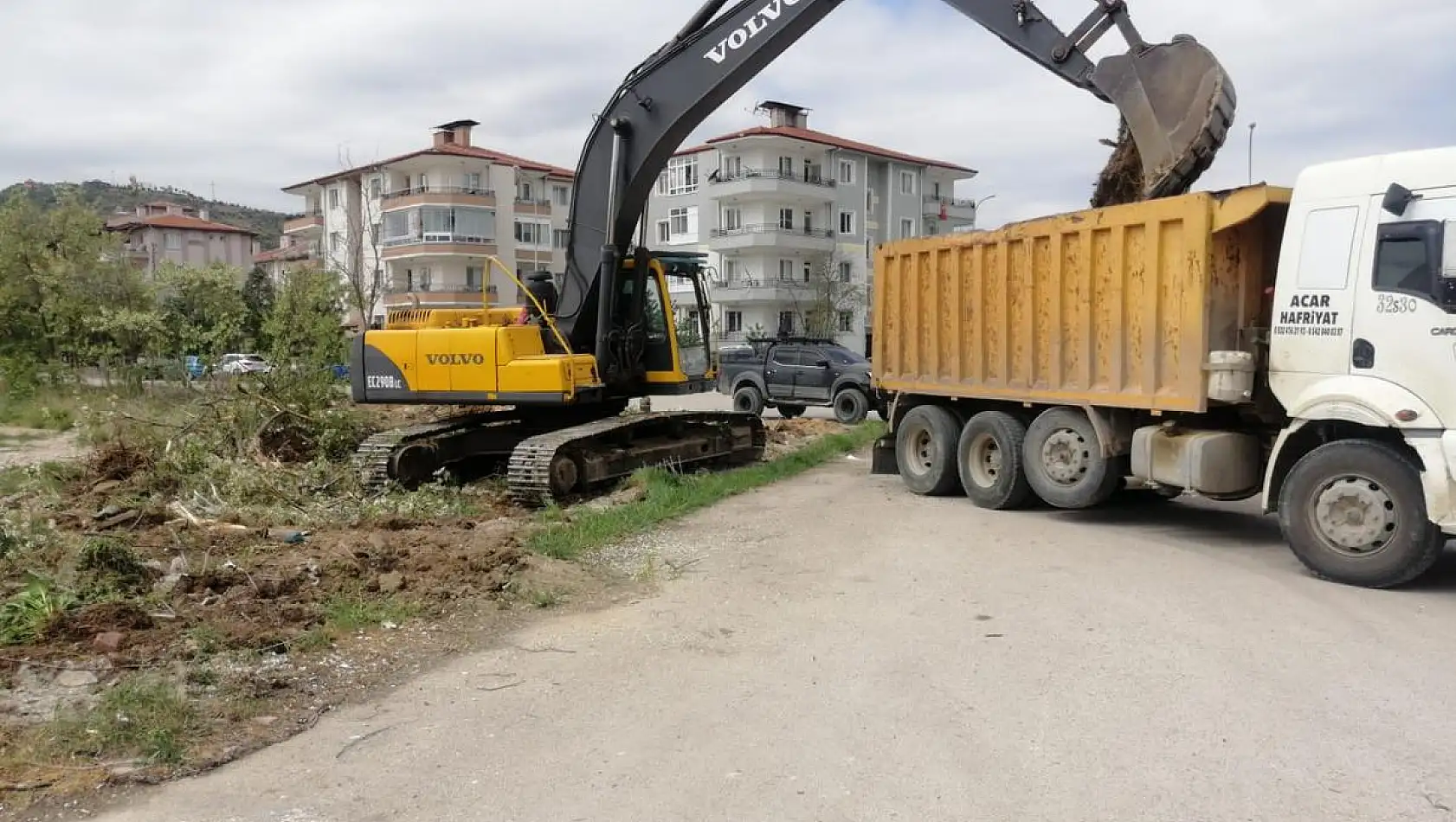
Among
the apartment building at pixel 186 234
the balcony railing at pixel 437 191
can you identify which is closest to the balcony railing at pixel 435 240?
the balcony railing at pixel 437 191

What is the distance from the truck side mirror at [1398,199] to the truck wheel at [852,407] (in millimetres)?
14730

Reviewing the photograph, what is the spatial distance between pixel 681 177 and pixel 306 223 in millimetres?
23690

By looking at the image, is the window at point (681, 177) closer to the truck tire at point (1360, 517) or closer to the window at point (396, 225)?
the window at point (396, 225)

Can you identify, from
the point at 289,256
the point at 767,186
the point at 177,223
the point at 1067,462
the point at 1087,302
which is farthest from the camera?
the point at 177,223

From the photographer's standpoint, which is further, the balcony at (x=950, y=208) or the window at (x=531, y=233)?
the balcony at (x=950, y=208)

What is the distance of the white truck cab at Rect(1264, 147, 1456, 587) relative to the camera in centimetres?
727

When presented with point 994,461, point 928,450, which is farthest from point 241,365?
point 994,461

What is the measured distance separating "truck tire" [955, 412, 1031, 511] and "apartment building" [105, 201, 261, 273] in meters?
78.7

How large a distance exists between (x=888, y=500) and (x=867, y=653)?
557 centimetres

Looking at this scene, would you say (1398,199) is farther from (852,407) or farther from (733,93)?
(852,407)

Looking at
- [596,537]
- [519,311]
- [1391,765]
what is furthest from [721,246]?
[1391,765]

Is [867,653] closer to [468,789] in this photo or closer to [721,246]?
[468,789]

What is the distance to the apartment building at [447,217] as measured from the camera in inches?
2346

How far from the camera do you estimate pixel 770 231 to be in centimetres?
5747
